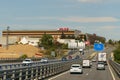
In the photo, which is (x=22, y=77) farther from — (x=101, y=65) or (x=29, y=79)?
(x=101, y=65)

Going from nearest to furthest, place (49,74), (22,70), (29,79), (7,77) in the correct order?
(7,77) < (22,70) < (29,79) < (49,74)

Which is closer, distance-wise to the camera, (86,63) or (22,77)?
(22,77)

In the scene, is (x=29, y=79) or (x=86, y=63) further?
(x=86, y=63)

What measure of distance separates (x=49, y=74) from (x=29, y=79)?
1164 centimetres

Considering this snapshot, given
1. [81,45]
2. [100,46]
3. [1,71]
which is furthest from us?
[81,45]

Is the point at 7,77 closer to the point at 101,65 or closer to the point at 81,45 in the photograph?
the point at 101,65

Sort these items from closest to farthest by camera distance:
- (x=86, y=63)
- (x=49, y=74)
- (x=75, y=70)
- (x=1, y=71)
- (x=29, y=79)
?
(x=1, y=71) < (x=29, y=79) < (x=49, y=74) < (x=75, y=70) < (x=86, y=63)

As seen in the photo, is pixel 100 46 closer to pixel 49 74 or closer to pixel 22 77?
pixel 49 74

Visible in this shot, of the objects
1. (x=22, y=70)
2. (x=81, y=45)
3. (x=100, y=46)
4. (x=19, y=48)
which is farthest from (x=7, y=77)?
(x=19, y=48)

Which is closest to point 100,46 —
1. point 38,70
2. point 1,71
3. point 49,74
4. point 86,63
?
point 86,63

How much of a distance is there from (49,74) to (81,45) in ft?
317

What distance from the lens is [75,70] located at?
51656 millimetres

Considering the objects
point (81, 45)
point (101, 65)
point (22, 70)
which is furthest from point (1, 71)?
point (81, 45)

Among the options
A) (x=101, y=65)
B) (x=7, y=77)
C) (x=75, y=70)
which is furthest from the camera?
(x=101, y=65)
